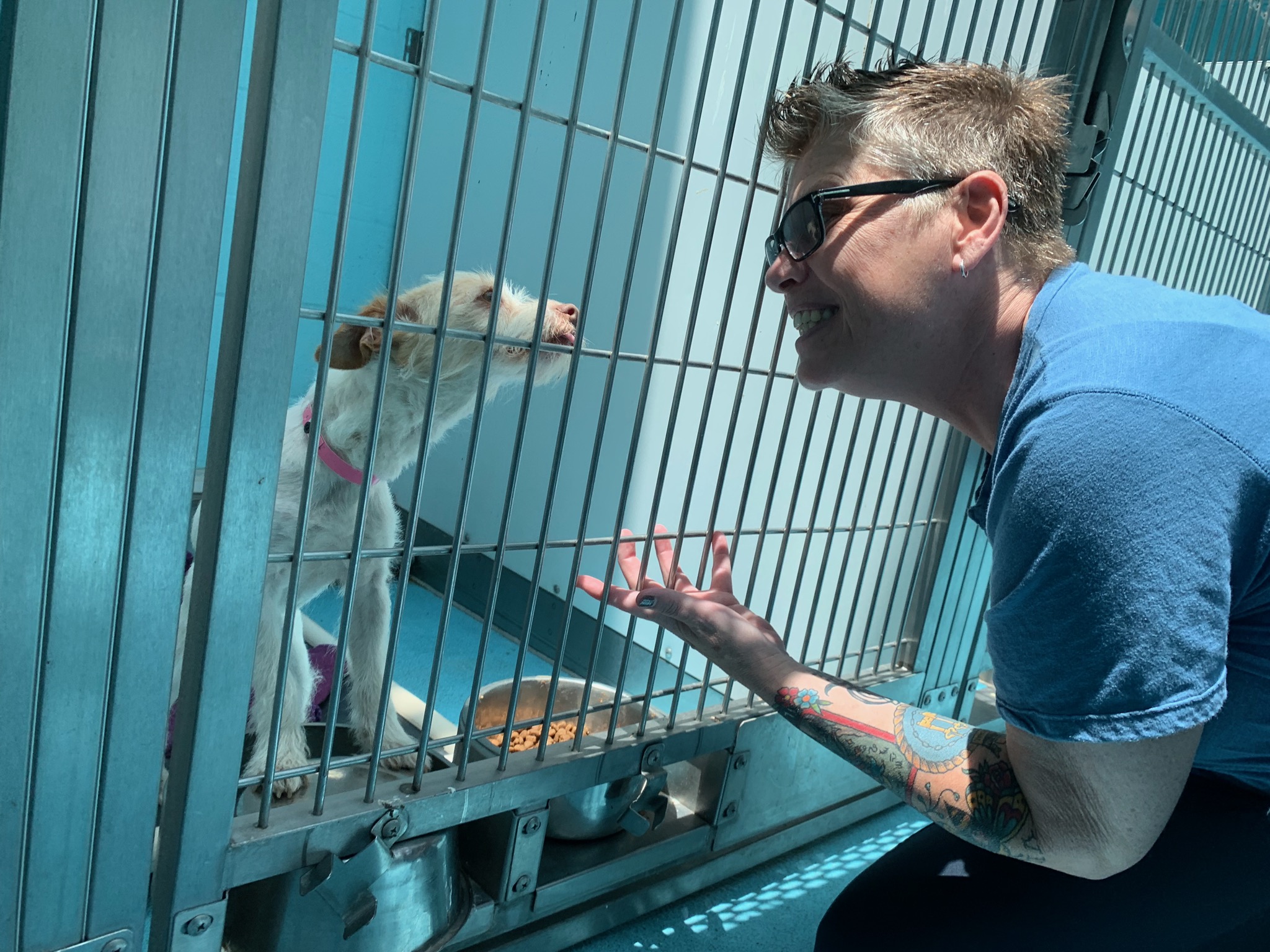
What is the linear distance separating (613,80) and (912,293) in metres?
2.01

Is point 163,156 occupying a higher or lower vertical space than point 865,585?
higher

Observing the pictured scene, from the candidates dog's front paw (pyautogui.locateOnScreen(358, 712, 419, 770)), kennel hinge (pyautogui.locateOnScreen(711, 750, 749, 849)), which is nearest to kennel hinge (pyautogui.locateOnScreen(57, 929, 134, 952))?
dog's front paw (pyautogui.locateOnScreen(358, 712, 419, 770))

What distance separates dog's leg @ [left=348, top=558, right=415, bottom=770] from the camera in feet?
6.01

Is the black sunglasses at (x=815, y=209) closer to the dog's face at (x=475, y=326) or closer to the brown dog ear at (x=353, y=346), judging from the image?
the dog's face at (x=475, y=326)

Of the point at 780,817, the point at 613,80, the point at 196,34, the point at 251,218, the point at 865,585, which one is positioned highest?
the point at 613,80

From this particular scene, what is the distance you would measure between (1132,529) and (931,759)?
0.41 metres

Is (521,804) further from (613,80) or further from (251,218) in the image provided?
(613,80)

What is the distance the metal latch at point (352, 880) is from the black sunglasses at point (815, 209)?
2.96ft

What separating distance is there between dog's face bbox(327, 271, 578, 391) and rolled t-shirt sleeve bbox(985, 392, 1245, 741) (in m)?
0.84

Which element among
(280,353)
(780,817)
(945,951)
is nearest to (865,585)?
(780,817)

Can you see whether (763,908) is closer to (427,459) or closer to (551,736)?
(551,736)

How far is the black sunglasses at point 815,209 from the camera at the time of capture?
112 centimetres

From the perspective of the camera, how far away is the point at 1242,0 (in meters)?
2.33

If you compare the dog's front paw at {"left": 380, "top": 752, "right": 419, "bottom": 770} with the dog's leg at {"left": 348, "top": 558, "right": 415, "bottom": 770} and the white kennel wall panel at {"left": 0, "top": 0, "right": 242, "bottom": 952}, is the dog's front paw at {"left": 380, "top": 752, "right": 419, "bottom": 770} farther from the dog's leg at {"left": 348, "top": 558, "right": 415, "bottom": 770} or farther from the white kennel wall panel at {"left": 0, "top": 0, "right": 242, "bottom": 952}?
the white kennel wall panel at {"left": 0, "top": 0, "right": 242, "bottom": 952}
